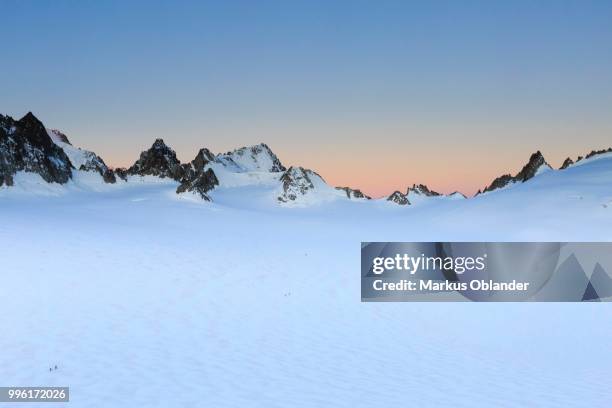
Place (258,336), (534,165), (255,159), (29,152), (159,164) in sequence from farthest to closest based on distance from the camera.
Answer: (255,159), (159,164), (534,165), (29,152), (258,336)

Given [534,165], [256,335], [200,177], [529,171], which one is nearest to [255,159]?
[200,177]

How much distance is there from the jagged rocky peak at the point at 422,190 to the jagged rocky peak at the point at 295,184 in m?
32.7

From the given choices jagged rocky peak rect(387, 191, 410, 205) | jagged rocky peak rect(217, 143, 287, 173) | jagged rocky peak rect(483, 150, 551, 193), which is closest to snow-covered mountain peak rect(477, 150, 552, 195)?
jagged rocky peak rect(483, 150, 551, 193)

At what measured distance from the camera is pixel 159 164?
124m

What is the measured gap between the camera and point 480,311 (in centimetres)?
1752

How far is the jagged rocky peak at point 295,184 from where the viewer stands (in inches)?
4075

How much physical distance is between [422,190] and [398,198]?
23.5 meters

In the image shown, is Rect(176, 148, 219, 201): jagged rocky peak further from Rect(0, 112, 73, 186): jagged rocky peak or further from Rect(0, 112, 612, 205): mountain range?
Rect(0, 112, 73, 186): jagged rocky peak

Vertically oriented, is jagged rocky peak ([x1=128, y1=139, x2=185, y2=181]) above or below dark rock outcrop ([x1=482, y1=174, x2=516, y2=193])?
above

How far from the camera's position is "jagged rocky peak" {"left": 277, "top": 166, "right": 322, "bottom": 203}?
340 feet

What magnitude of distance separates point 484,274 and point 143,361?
14.0 m

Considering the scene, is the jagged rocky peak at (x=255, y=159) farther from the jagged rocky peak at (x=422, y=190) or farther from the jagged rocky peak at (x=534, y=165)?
the jagged rocky peak at (x=534, y=165)

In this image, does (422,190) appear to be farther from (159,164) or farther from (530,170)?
(159,164)

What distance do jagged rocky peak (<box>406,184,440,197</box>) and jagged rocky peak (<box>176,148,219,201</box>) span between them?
52.6 metres
